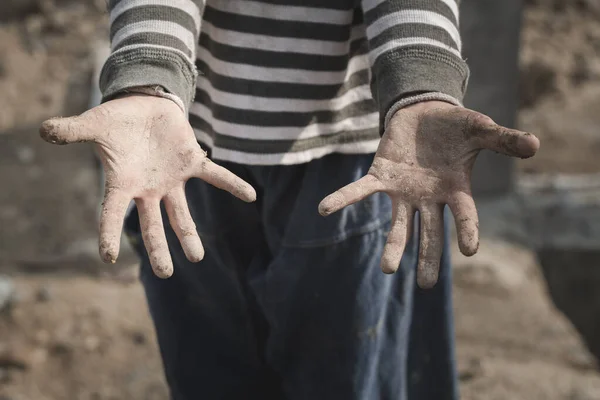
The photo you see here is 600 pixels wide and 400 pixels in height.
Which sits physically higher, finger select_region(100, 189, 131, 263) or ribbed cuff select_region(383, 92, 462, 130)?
ribbed cuff select_region(383, 92, 462, 130)

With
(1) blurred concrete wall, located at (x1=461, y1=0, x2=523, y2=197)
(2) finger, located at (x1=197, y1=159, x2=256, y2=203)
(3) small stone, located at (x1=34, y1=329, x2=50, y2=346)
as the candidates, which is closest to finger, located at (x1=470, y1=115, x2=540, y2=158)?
(2) finger, located at (x1=197, y1=159, x2=256, y2=203)

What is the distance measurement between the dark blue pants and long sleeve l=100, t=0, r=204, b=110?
23 centimetres

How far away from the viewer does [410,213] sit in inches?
34.0

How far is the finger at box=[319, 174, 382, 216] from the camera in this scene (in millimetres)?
833

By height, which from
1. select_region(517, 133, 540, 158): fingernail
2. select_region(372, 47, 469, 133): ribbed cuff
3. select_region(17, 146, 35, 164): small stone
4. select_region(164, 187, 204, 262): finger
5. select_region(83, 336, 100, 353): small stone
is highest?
select_region(372, 47, 469, 133): ribbed cuff

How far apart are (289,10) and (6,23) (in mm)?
4170

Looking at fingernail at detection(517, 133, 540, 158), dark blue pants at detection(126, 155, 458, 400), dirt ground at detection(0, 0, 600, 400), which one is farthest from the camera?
dirt ground at detection(0, 0, 600, 400)

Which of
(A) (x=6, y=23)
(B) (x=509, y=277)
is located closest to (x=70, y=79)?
(A) (x=6, y=23)

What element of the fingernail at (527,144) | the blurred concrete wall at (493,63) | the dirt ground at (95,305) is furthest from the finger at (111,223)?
the blurred concrete wall at (493,63)

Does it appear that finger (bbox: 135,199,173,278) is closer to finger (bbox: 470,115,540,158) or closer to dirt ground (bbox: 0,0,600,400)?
finger (bbox: 470,115,540,158)

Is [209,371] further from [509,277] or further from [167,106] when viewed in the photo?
[509,277]

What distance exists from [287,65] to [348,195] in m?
0.26

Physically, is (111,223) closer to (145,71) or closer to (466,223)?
(145,71)

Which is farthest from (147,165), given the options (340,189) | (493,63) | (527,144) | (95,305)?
(493,63)
